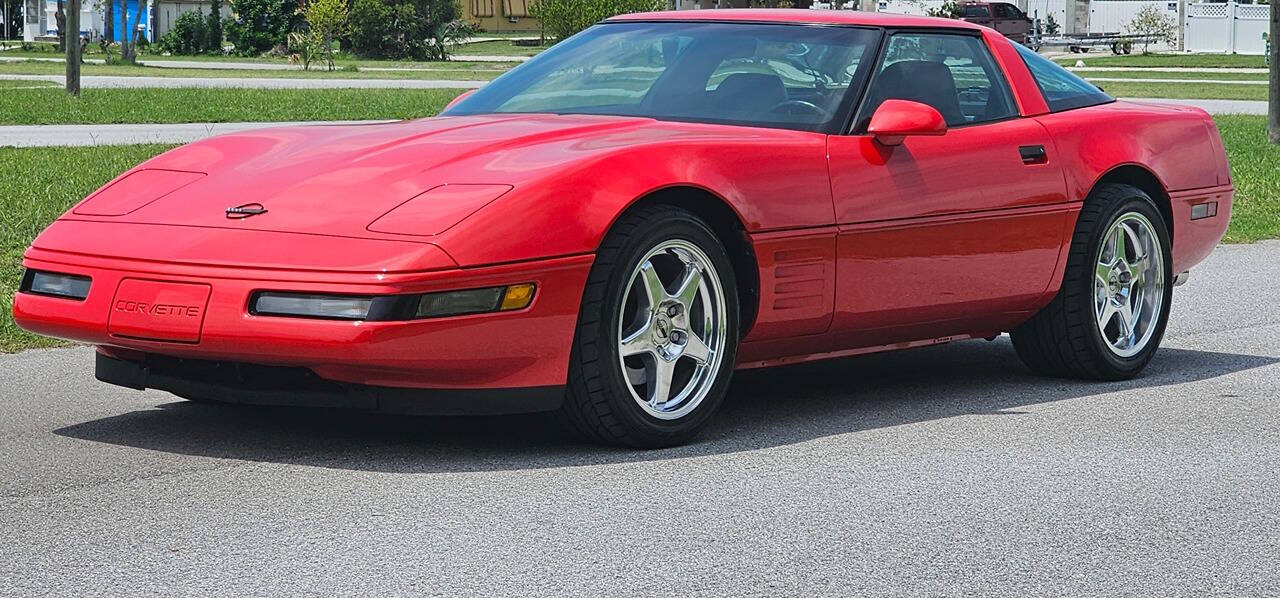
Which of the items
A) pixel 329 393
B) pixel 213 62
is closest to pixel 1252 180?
pixel 329 393

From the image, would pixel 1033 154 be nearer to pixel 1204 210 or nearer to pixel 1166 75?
pixel 1204 210

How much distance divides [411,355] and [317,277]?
→ 30cm

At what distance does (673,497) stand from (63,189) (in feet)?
27.0

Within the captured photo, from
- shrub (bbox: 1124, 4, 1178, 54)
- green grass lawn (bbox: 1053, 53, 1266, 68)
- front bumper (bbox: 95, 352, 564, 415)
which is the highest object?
shrub (bbox: 1124, 4, 1178, 54)

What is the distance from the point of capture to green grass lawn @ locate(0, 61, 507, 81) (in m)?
35.7

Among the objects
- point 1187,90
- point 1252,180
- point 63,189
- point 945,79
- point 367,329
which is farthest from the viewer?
point 1187,90

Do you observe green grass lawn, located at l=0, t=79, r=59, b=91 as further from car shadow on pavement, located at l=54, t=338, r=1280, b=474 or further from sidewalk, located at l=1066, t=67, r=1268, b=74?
car shadow on pavement, located at l=54, t=338, r=1280, b=474

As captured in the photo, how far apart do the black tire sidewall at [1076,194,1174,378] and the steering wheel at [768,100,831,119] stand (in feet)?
4.16

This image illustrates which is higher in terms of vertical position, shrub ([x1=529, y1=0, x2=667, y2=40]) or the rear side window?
shrub ([x1=529, y1=0, x2=667, y2=40])

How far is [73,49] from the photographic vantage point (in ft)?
79.2

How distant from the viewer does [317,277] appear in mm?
4746

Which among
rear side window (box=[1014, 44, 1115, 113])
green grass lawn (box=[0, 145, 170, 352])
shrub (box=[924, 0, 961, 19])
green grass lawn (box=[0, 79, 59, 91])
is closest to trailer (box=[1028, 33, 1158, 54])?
shrub (box=[924, 0, 961, 19])

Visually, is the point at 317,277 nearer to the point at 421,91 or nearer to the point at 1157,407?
the point at 1157,407

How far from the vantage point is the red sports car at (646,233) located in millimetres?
4836
